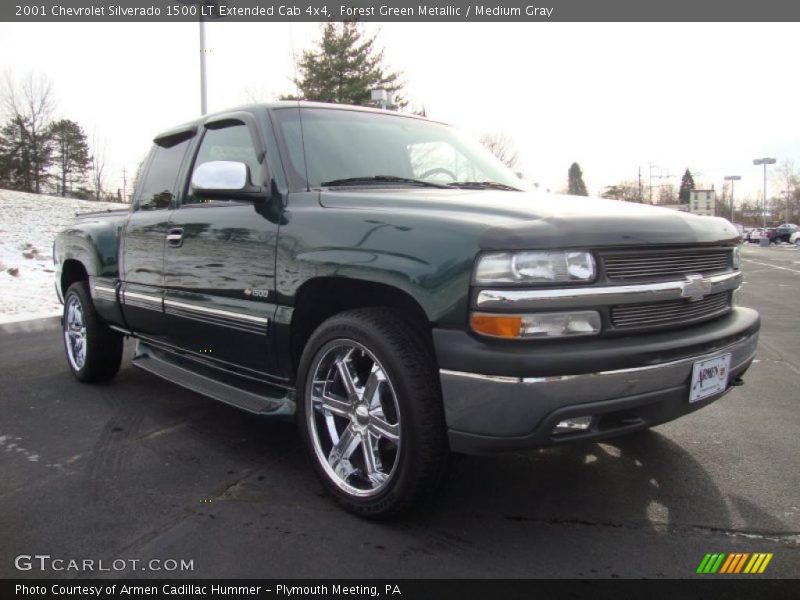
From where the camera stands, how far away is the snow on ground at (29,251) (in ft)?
29.5

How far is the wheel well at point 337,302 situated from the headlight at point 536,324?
298 mm

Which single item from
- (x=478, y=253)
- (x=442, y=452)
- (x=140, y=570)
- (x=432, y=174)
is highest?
(x=432, y=174)

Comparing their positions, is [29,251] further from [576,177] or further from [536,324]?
[576,177]

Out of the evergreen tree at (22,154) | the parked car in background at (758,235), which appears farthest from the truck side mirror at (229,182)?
the parked car in background at (758,235)

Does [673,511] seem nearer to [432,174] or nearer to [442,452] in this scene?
[442,452]

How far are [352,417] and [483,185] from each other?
5.19ft

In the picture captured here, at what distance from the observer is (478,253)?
2164mm

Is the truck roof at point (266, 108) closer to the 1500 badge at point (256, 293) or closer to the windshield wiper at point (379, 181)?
the windshield wiper at point (379, 181)

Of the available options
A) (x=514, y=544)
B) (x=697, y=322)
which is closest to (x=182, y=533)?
(x=514, y=544)

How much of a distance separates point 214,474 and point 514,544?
5.11 feet

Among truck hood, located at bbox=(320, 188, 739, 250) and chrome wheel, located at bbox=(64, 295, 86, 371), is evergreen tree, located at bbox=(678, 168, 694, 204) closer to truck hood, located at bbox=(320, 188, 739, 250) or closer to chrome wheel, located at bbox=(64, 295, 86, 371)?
chrome wheel, located at bbox=(64, 295, 86, 371)

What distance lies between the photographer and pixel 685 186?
322 feet

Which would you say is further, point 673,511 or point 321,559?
point 673,511

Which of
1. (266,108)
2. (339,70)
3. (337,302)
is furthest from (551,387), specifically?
(339,70)
